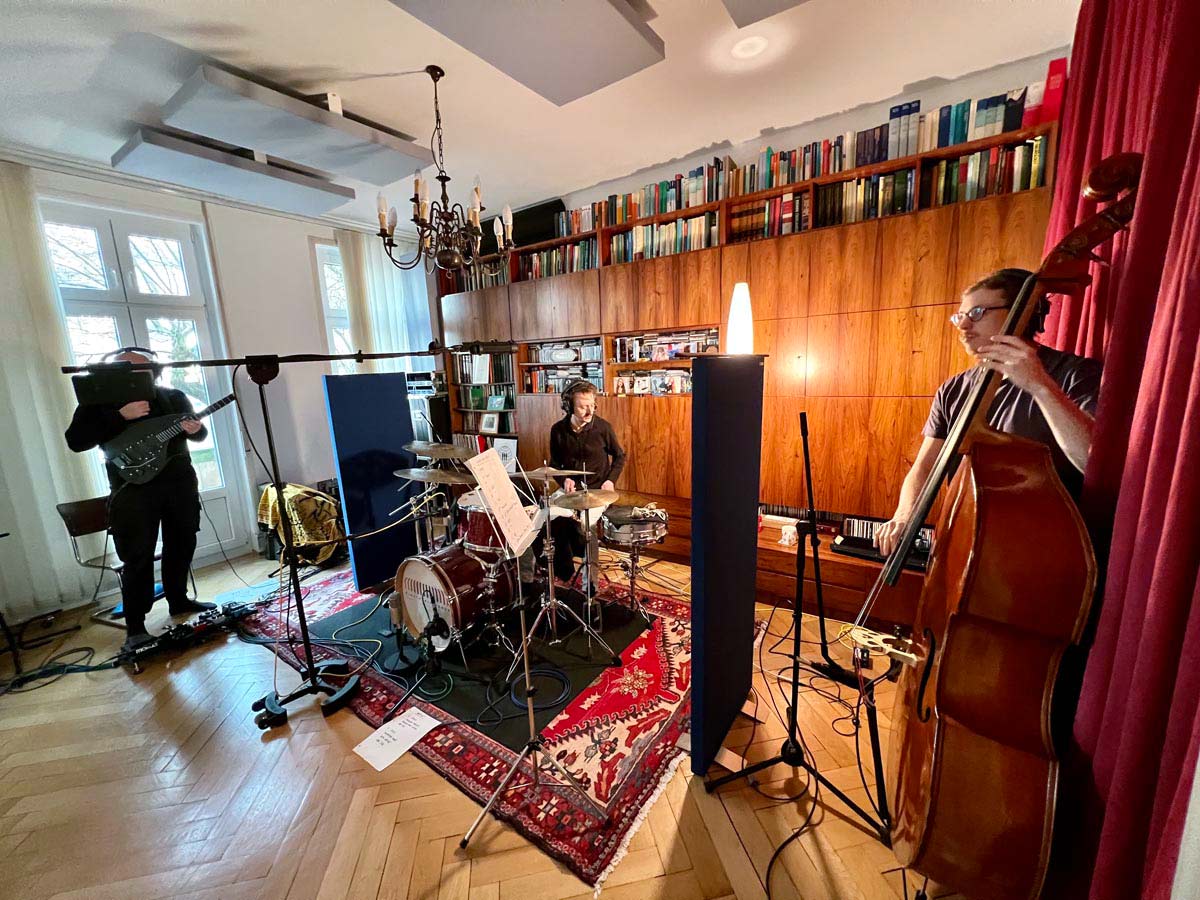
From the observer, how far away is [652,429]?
323 cm

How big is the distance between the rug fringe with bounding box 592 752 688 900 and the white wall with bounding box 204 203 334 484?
151 inches

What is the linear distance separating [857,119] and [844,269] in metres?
0.92


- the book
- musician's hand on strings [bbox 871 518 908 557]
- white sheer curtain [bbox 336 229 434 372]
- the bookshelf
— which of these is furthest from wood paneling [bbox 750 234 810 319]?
white sheer curtain [bbox 336 229 434 372]

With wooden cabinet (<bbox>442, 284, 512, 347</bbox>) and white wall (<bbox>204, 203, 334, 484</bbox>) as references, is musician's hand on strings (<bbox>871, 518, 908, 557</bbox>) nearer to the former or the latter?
wooden cabinet (<bbox>442, 284, 512, 347</bbox>)

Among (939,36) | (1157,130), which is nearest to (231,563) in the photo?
(1157,130)

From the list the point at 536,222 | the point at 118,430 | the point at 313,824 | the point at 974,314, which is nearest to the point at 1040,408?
the point at 974,314

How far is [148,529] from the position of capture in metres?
2.45

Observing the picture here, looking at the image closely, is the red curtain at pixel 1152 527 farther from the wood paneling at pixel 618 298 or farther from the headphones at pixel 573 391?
the wood paneling at pixel 618 298

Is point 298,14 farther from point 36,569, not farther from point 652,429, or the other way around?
point 36,569

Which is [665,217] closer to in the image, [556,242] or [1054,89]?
[556,242]

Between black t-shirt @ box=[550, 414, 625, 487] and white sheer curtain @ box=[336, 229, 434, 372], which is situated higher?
white sheer curtain @ box=[336, 229, 434, 372]

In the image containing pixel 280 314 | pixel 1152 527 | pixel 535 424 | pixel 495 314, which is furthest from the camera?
pixel 495 314

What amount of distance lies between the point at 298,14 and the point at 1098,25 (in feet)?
9.20

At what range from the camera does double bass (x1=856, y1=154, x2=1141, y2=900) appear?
32.4 inches
